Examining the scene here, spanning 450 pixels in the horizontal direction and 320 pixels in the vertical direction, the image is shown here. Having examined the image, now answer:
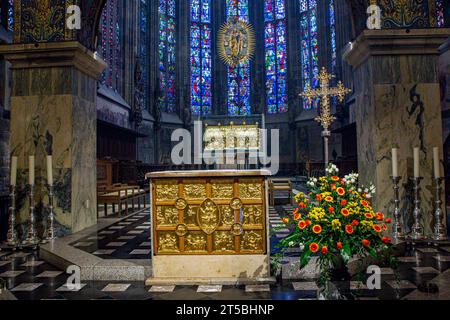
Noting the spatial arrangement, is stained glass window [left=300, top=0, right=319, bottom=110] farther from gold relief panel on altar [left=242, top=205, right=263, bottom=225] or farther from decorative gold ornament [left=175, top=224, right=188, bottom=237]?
decorative gold ornament [left=175, top=224, right=188, bottom=237]

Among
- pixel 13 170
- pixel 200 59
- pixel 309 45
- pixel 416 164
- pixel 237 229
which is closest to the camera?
pixel 237 229

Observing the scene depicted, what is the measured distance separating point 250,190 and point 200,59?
21419 mm

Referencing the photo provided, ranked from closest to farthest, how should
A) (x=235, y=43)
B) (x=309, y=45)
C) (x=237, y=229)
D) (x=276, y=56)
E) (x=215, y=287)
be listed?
(x=215, y=287), (x=237, y=229), (x=235, y=43), (x=309, y=45), (x=276, y=56)

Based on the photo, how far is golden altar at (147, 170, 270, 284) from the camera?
357cm

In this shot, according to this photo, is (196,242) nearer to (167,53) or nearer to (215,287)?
(215,287)

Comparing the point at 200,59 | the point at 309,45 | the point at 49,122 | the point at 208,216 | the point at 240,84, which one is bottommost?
the point at 208,216

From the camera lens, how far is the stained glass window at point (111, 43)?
15336 millimetres

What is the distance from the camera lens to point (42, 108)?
570 centimetres

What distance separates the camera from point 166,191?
12.0 ft

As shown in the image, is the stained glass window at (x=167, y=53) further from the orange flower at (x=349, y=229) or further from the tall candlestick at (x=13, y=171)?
the orange flower at (x=349, y=229)

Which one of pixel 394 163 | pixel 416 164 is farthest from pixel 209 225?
pixel 416 164

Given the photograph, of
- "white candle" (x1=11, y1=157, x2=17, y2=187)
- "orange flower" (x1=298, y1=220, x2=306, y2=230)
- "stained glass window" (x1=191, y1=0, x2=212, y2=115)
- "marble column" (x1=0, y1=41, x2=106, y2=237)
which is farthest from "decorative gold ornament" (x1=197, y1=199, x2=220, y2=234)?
"stained glass window" (x1=191, y1=0, x2=212, y2=115)
